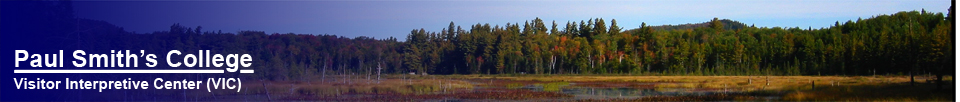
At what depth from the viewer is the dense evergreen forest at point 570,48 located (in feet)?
119

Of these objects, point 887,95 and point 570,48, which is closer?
point 887,95

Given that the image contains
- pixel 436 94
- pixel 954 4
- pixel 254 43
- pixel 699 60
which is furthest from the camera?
pixel 699 60

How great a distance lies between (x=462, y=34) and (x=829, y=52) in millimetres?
46842

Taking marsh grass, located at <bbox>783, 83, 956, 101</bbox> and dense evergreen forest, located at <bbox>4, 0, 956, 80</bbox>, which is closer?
marsh grass, located at <bbox>783, 83, 956, 101</bbox>

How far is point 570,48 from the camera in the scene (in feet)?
292

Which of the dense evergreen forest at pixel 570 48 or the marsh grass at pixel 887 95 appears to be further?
the dense evergreen forest at pixel 570 48

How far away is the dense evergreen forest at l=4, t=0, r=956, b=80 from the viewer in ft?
119

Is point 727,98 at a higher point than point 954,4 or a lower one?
lower

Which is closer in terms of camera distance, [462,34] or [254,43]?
[254,43]

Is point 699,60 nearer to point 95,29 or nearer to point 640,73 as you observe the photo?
point 640,73

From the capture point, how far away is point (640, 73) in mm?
74125

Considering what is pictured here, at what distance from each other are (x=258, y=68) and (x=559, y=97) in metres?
15.3

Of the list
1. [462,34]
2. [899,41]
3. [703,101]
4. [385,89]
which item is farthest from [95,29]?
[462,34]

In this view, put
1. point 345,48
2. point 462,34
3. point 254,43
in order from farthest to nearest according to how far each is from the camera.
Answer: point 462,34 → point 345,48 → point 254,43
